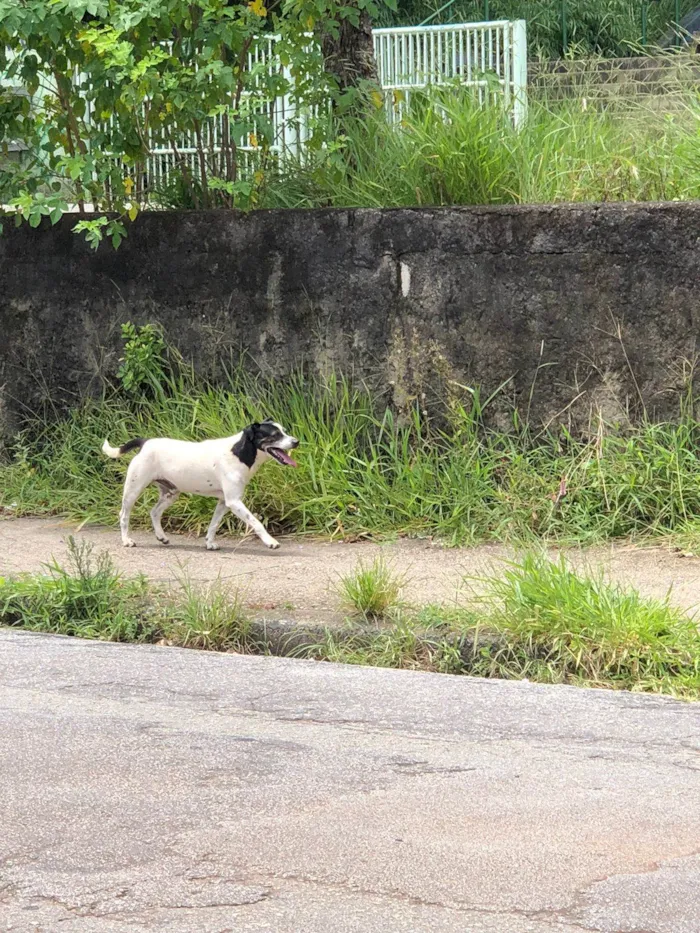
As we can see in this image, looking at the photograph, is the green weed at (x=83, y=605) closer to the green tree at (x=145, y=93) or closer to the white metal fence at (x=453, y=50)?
the green tree at (x=145, y=93)

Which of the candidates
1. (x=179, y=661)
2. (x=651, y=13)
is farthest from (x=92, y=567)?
(x=651, y=13)

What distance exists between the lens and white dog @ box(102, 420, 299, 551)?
7254 millimetres

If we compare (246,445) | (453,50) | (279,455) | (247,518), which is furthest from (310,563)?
(453,50)

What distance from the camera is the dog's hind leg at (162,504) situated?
7.68m

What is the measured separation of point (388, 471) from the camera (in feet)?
26.2

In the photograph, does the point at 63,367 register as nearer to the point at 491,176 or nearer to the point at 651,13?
the point at 491,176

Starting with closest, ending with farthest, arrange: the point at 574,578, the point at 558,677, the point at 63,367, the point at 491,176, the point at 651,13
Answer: the point at 558,677 < the point at 574,578 < the point at 491,176 < the point at 63,367 < the point at 651,13

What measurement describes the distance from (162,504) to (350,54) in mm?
3535

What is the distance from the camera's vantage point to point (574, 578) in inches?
222

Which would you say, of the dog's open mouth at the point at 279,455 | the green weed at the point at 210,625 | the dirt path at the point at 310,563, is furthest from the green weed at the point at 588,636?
the dog's open mouth at the point at 279,455

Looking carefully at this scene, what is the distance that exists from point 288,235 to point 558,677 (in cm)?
393

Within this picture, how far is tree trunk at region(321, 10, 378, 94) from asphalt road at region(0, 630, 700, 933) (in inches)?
202

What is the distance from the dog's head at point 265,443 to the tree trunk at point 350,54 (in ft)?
9.99

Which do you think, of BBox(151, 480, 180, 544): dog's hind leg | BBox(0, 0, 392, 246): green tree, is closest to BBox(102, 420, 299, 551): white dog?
BBox(151, 480, 180, 544): dog's hind leg
